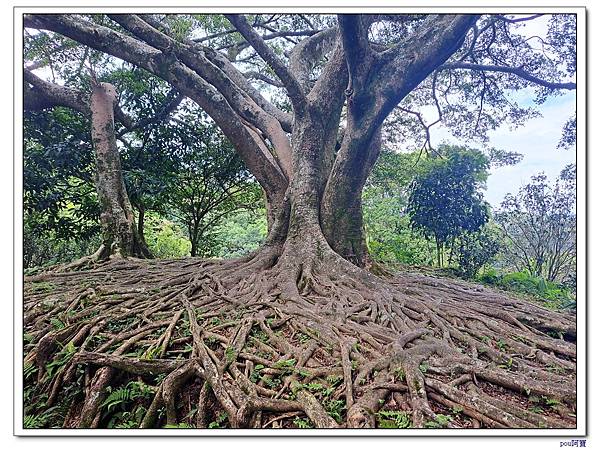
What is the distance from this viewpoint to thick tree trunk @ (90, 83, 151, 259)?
4.46 meters

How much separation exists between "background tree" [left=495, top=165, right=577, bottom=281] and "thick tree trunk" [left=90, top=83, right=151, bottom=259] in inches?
170

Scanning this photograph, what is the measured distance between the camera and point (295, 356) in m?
2.05


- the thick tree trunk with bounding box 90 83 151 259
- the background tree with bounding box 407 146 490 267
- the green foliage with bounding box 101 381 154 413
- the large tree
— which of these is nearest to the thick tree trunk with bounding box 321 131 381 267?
the large tree

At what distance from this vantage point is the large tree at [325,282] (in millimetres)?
1806

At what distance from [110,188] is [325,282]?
3078mm

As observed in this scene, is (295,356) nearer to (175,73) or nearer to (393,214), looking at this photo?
(175,73)

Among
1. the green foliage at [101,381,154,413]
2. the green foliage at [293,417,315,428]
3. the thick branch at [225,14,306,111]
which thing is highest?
the thick branch at [225,14,306,111]

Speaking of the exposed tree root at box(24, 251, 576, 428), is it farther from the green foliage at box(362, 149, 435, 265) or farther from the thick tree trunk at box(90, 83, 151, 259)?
the green foliage at box(362, 149, 435, 265)

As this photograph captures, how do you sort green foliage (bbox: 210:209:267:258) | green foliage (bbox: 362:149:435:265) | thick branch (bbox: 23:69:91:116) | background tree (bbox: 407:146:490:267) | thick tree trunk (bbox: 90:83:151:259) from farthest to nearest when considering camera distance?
green foliage (bbox: 210:209:267:258)
green foliage (bbox: 362:149:435:265)
background tree (bbox: 407:146:490:267)
thick tree trunk (bbox: 90:83:151:259)
thick branch (bbox: 23:69:91:116)

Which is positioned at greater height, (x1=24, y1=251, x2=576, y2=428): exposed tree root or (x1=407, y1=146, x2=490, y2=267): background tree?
(x1=407, y1=146, x2=490, y2=267): background tree
